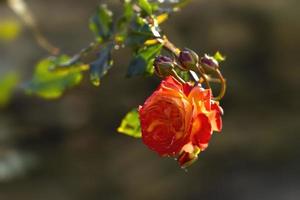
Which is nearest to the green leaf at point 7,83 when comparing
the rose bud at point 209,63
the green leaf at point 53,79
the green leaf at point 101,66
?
the green leaf at point 53,79

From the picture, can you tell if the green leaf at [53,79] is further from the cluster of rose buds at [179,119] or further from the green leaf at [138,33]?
the cluster of rose buds at [179,119]

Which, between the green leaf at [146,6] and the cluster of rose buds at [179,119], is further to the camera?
A: the green leaf at [146,6]

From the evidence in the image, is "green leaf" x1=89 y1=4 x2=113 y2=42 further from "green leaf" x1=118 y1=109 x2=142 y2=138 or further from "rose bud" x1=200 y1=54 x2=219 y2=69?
"rose bud" x1=200 y1=54 x2=219 y2=69

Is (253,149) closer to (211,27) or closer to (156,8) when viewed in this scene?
(211,27)

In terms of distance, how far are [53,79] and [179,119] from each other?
589mm

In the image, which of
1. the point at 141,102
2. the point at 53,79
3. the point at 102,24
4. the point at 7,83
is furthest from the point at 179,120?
the point at 141,102

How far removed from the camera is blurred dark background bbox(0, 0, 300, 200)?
11.8 ft

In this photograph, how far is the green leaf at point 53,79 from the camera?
121cm

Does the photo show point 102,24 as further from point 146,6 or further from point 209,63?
point 209,63

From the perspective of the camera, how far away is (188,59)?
31.3 inches

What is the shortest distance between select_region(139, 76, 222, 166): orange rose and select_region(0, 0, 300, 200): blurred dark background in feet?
8.52

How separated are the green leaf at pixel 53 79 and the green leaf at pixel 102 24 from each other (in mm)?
71

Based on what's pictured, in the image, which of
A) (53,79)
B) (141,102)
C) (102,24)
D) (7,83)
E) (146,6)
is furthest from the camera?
(141,102)

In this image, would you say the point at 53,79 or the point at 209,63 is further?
the point at 53,79
